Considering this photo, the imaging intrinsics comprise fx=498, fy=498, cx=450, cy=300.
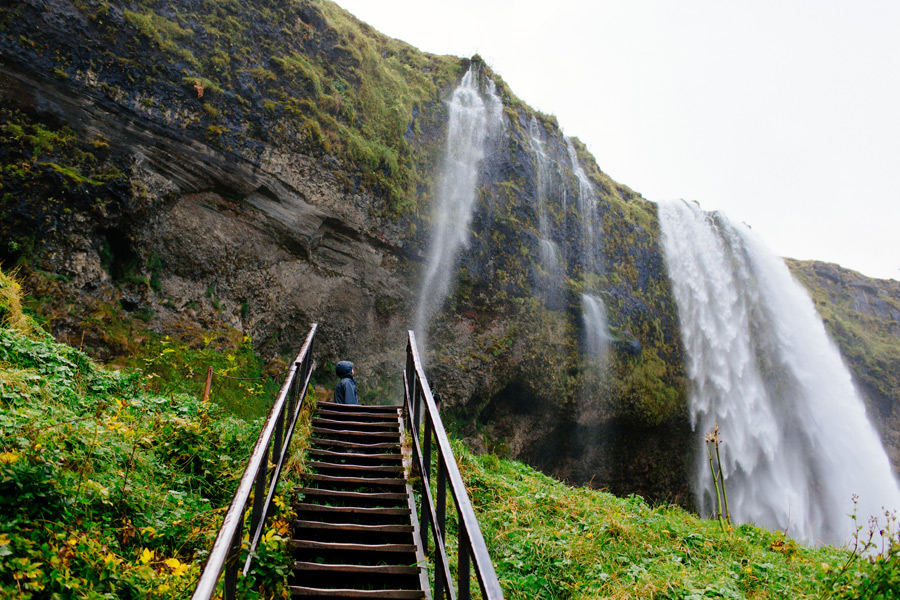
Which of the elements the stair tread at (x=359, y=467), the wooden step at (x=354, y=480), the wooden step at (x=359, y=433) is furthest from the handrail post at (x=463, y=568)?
the wooden step at (x=359, y=433)

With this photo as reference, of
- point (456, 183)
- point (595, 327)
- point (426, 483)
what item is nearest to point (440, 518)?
point (426, 483)

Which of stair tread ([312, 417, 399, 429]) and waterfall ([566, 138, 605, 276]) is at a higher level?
waterfall ([566, 138, 605, 276])

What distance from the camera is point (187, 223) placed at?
9.87 m

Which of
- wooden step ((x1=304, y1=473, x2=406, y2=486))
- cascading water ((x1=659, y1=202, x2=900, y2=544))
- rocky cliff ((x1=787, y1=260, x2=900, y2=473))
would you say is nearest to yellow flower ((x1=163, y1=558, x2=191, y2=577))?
wooden step ((x1=304, y1=473, x2=406, y2=486))

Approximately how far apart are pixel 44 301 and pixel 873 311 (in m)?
38.1

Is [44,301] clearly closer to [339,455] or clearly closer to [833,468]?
[339,455]

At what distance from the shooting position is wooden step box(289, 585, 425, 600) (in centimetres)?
303

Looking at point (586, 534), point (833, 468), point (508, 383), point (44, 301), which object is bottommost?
point (833, 468)

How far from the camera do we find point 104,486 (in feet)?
10.5

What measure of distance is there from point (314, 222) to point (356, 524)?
871cm

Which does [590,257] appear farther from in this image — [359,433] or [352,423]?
[359,433]

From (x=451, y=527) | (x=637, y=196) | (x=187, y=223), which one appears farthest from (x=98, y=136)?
(x=637, y=196)

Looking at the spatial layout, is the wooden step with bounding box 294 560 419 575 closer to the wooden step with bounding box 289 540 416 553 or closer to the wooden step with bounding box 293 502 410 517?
the wooden step with bounding box 289 540 416 553

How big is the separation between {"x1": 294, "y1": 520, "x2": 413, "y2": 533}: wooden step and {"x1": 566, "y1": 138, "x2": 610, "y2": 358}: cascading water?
12538mm
